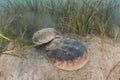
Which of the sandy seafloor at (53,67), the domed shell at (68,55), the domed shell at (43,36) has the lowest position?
the sandy seafloor at (53,67)

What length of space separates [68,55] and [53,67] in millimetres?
231

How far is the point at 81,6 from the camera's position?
13.2 ft

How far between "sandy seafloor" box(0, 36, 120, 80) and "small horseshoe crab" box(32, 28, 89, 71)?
82 millimetres

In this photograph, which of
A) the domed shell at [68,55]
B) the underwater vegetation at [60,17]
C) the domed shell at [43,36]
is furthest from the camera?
the underwater vegetation at [60,17]

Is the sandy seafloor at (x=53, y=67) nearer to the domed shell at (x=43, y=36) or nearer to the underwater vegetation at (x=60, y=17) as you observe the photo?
the domed shell at (x=43, y=36)

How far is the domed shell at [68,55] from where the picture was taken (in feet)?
11.5

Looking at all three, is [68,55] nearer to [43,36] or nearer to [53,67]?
[53,67]

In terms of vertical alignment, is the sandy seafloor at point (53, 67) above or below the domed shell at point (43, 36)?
below

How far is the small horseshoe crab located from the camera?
3.52 metres

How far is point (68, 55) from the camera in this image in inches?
139

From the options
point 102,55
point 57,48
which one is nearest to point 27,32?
point 57,48

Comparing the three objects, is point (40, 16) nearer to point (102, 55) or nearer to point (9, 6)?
point (9, 6)

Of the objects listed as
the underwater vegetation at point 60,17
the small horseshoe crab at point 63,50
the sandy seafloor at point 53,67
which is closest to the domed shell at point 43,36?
the small horseshoe crab at point 63,50

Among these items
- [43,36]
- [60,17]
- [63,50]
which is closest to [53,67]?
[63,50]
